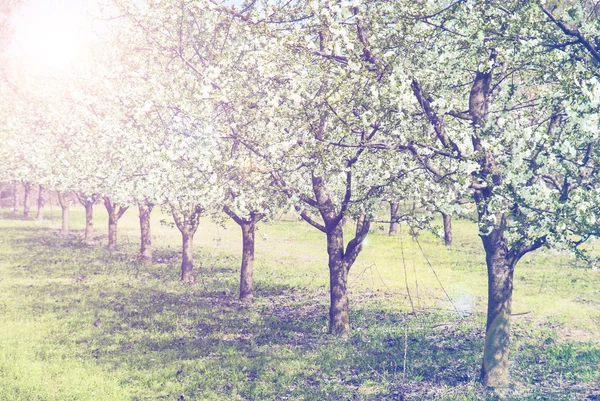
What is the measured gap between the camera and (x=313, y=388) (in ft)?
42.6

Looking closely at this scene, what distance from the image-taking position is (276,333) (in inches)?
723

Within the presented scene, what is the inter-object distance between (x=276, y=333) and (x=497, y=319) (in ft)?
26.6

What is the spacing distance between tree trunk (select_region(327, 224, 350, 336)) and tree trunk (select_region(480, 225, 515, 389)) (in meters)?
5.63

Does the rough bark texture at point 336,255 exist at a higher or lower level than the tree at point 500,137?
lower

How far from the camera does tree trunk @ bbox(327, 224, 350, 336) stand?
17.7 m

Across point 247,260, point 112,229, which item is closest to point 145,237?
point 112,229

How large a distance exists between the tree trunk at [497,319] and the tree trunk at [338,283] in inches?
222

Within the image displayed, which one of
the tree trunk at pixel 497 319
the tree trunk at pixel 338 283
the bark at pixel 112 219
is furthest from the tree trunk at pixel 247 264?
the bark at pixel 112 219

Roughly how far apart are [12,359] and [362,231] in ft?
36.5

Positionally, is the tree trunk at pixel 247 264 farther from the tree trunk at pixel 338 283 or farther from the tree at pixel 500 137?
the tree at pixel 500 137

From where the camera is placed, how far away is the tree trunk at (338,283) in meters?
17.7

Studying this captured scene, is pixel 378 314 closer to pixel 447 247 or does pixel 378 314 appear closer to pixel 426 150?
pixel 426 150

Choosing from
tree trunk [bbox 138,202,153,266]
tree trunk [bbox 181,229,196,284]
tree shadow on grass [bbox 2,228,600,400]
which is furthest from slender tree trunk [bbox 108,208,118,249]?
tree trunk [bbox 181,229,196,284]

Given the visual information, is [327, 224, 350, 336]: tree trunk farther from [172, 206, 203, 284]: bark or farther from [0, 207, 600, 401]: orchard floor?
[172, 206, 203, 284]: bark
